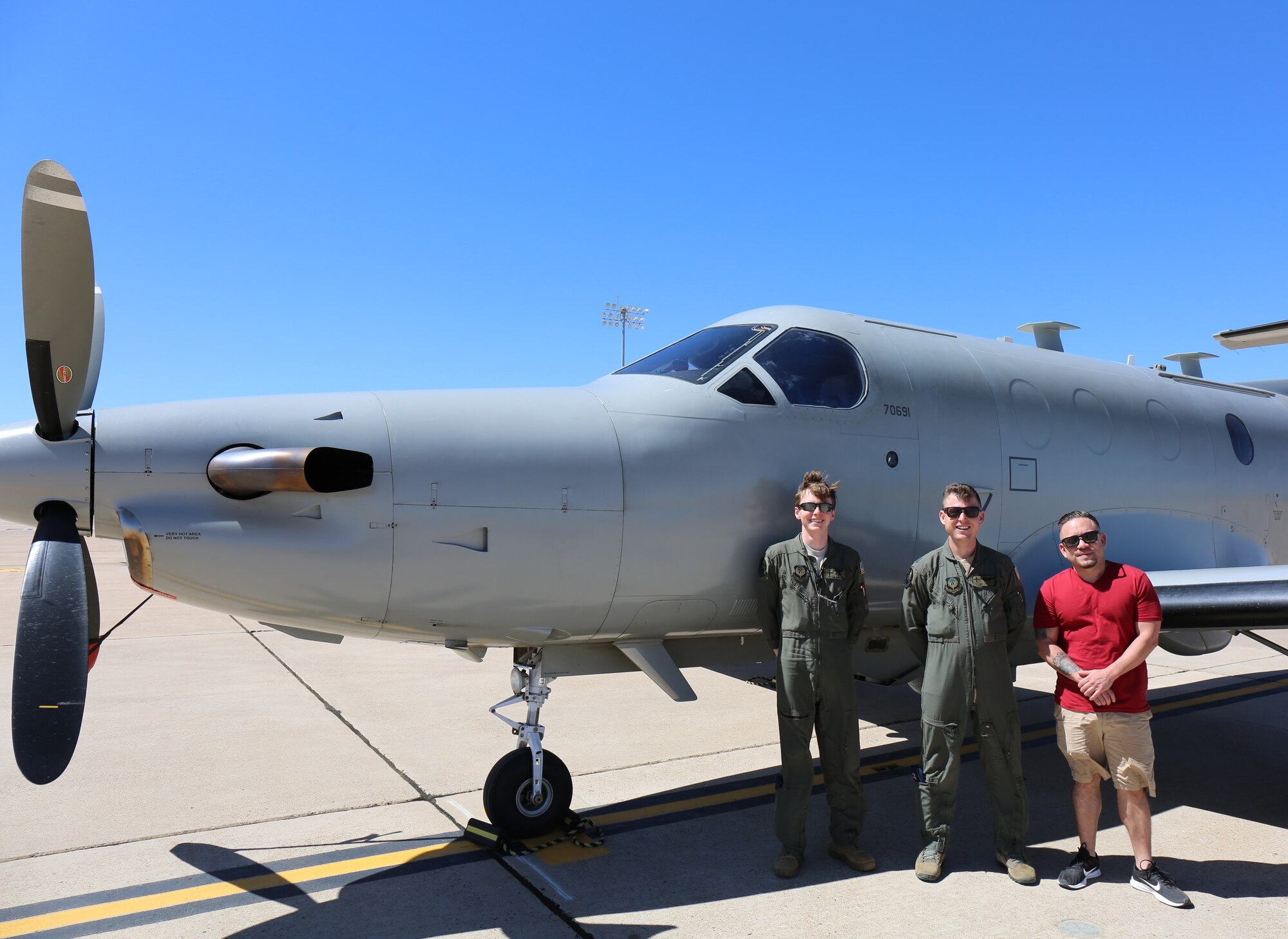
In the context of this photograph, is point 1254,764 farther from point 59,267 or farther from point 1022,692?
point 59,267

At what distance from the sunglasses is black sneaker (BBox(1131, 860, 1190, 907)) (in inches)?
61.4

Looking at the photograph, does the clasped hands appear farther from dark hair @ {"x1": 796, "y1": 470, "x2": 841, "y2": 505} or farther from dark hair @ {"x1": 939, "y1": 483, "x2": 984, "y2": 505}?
dark hair @ {"x1": 796, "y1": 470, "x2": 841, "y2": 505}

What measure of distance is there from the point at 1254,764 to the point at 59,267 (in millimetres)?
8387

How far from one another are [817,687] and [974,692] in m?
0.77

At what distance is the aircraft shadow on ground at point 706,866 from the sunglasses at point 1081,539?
5.51ft

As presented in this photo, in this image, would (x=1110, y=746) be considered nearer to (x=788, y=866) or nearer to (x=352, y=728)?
(x=788, y=866)

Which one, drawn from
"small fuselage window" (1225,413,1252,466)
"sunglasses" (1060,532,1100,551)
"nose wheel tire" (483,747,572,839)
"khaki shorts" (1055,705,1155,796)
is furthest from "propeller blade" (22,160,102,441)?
"small fuselage window" (1225,413,1252,466)

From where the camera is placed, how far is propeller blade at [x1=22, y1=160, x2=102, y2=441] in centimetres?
364

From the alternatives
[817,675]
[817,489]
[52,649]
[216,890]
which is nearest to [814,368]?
[817,489]

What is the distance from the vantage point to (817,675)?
177 inches

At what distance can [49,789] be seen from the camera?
227 inches

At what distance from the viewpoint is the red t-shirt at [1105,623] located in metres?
4.29

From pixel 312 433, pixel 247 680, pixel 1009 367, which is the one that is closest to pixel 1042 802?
pixel 1009 367

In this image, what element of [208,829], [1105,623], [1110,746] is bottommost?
[208,829]
